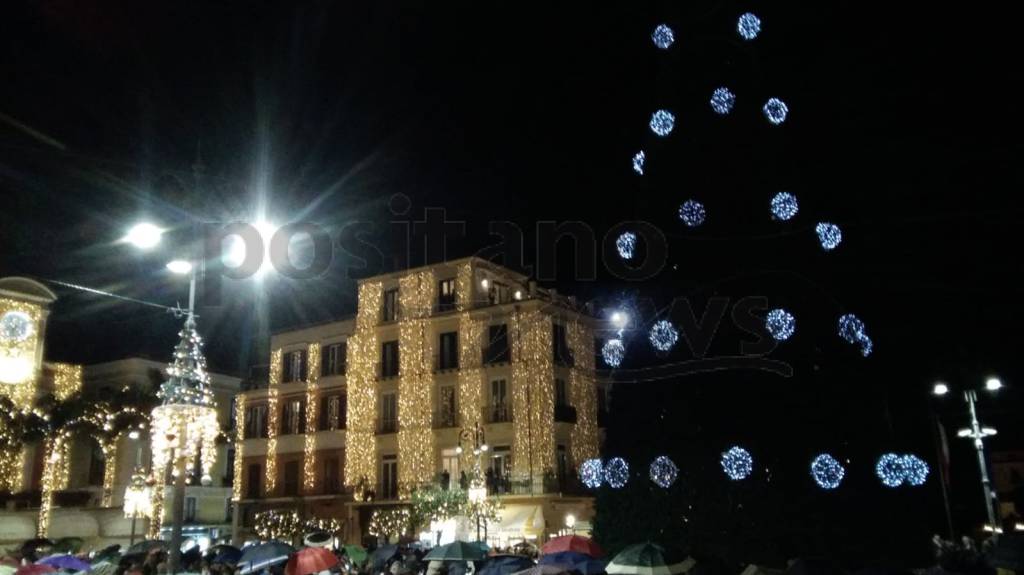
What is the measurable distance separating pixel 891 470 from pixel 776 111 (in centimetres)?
496

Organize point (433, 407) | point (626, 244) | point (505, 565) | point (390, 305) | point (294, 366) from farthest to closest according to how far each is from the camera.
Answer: point (294, 366) → point (390, 305) → point (433, 407) → point (505, 565) → point (626, 244)

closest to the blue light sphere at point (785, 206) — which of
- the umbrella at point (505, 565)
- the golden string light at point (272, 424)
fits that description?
the umbrella at point (505, 565)

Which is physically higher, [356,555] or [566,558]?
[566,558]

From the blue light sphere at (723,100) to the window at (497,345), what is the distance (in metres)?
22.9

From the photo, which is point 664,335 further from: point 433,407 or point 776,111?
point 433,407

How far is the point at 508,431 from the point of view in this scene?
3325cm

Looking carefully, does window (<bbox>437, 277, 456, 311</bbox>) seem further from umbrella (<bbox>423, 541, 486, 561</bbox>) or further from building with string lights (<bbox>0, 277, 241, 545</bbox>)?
umbrella (<bbox>423, 541, 486, 561</bbox>)

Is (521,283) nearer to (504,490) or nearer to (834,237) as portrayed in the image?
(504,490)

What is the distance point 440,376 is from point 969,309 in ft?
83.5

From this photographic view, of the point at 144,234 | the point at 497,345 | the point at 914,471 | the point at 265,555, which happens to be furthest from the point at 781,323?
the point at 497,345

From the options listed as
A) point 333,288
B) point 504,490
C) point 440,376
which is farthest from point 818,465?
point 333,288

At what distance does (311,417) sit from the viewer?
125ft

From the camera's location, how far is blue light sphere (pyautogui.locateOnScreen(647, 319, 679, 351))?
38.7 feet

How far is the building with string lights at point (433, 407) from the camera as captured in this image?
32.9 metres
